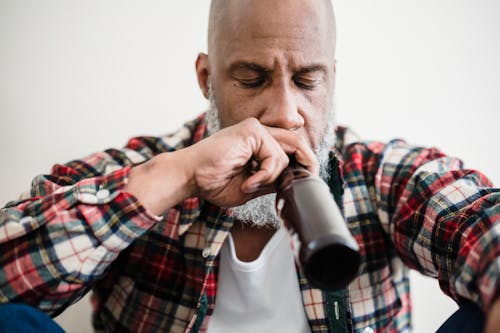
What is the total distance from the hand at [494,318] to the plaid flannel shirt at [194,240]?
10cm

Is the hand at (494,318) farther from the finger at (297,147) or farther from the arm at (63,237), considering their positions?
the arm at (63,237)

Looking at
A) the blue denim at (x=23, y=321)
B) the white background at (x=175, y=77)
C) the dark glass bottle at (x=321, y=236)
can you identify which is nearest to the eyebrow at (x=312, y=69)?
the dark glass bottle at (x=321, y=236)

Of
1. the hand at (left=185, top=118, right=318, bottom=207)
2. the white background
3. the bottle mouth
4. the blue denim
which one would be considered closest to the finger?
the hand at (left=185, top=118, right=318, bottom=207)

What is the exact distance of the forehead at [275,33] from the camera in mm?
1062

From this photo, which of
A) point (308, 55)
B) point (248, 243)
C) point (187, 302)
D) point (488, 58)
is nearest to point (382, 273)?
point (248, 243)

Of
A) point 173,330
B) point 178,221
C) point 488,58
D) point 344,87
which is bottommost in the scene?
point 173,330

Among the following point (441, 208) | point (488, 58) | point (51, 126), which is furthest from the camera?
point (488, 58)

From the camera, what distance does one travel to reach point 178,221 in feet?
4.20

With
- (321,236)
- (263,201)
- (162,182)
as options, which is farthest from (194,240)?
(321,236)

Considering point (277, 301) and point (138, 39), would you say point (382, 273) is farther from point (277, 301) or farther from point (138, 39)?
point (138, 39)

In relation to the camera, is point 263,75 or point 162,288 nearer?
point 263,75

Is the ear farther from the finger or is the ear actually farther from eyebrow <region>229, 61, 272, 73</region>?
the finger

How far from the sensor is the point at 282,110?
3.35ft

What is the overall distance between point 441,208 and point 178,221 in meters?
0.80
